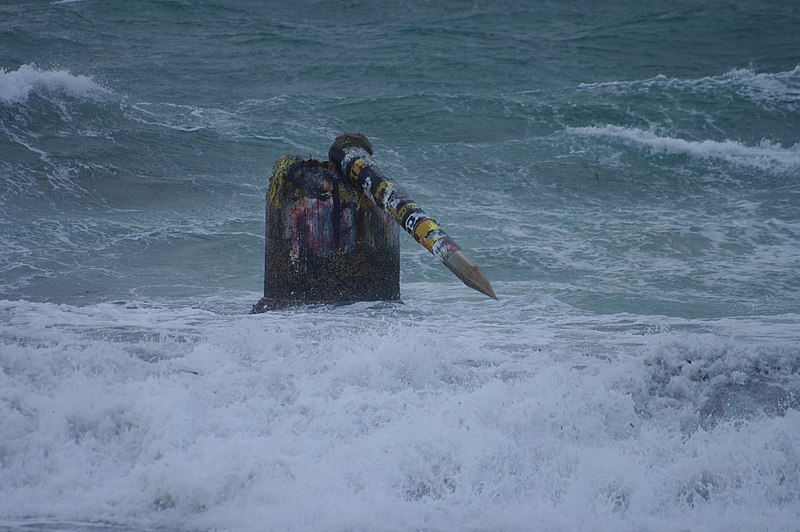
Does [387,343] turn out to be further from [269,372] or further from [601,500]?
[601,500]

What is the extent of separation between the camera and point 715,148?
12.6m

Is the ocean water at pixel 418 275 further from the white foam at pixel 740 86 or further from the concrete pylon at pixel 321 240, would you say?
the concrete pylon at pixel 321 240

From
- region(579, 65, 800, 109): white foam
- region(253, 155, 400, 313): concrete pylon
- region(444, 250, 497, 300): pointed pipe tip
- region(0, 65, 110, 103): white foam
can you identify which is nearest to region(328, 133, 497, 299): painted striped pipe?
region(444, 250, 497, 300): pointed pipe tip

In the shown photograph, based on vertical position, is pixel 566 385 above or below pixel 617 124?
below

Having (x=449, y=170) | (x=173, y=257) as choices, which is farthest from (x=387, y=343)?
(x=449, y=170)

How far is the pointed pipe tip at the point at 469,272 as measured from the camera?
192 inches

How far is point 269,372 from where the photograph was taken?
4023 millimetres

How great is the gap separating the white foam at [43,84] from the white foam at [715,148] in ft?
21.0

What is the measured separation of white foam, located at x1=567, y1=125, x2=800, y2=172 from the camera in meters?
12.1

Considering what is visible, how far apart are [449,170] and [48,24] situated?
869 centimetres

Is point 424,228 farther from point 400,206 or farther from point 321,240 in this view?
point 321,240

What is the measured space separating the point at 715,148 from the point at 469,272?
8557 millimetres

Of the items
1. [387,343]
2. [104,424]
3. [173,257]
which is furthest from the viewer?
[173,257]

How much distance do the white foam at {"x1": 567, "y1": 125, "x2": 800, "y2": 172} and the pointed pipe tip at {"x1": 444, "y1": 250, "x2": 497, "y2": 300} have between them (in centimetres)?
802
